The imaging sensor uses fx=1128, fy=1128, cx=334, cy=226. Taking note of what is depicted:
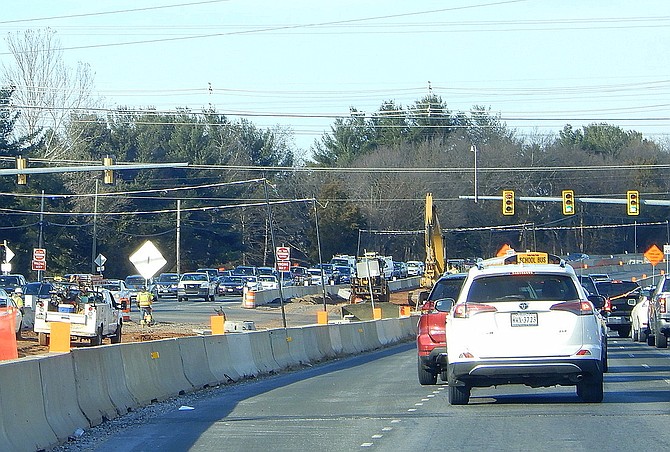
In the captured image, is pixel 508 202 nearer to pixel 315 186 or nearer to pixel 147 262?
pixel 147 262

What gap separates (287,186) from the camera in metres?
108

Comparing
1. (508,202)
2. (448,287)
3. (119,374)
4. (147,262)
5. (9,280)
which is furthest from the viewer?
(9,280)

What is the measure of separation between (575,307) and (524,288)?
2.25 ft

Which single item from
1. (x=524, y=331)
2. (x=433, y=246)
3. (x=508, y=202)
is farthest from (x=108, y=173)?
(x=524, y=331)

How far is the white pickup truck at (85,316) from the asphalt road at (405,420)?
12.6m

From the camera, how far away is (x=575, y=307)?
548 inches

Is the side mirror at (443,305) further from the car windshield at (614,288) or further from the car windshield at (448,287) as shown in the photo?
the car windshield at (614,288)

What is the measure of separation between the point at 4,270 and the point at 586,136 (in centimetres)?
7719

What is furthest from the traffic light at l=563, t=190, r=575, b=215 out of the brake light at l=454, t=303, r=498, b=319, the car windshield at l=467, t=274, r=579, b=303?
the brake light at l=454, t=303, r=498, b=319

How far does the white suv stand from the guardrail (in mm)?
4478

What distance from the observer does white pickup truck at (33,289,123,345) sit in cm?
3166

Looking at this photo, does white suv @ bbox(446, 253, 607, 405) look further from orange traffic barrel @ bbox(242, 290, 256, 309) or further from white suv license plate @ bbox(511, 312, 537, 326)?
orange traffic barrel @ bbox(242, 290, 256, 309)

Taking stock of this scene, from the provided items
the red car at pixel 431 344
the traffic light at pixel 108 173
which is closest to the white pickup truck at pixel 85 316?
the traffic light at pixel 108 173

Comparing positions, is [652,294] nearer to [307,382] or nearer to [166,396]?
[307,382]
